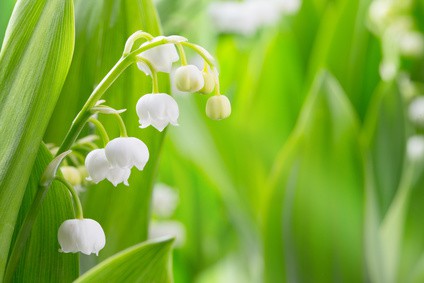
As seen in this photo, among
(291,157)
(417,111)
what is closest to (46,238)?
(291,157)

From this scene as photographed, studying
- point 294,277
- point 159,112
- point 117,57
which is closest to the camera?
point 159,112

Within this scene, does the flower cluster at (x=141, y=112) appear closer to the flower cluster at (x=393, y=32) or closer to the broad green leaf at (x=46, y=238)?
the broad green leaf at (x=46, y=238)

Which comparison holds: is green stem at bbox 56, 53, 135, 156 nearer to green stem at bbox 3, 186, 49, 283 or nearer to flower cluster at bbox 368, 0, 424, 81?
green stem at bbox 3, 186, 49, 283

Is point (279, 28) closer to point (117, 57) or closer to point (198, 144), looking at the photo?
point (198, 144)

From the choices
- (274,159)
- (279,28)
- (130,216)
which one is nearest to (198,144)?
(274,159)

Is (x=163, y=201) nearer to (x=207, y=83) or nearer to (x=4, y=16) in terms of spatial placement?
(x=4, y=16)

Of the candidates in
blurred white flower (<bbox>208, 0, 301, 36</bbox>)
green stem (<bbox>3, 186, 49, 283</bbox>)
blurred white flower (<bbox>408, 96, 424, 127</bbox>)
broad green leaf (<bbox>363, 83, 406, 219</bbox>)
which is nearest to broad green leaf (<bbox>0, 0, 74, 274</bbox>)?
green stem (<bbox>3, 186, 49, 283</bbox>)

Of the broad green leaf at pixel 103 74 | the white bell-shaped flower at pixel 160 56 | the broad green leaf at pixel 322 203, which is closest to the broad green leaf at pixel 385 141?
the broad green leaf at pixel 322 203
